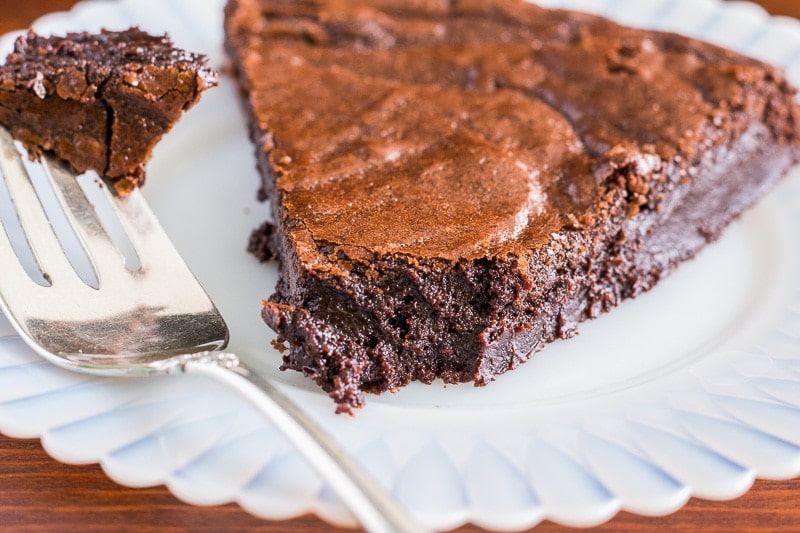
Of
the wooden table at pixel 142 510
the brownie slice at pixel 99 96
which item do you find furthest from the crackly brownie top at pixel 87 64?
the wooden table at pixel 142 510

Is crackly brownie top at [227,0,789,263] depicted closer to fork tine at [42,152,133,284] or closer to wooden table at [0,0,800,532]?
fork tine at [42,152,133,284]

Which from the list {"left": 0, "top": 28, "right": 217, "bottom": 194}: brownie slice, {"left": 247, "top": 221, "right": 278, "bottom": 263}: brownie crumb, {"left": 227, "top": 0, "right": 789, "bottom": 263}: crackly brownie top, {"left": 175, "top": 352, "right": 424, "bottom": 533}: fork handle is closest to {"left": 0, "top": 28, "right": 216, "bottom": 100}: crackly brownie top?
{"left": 0, "top": 28, "right": 217, "bottom": 194}: brownie slice

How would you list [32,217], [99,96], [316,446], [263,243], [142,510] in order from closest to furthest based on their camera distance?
[316,446] → [142,510] → [32,217] → [99,96] → [263,243]

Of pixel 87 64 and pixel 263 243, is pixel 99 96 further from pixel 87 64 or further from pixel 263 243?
pixel 263 243

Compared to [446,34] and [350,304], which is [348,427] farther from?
[446,34]

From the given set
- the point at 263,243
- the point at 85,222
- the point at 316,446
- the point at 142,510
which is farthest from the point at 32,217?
the point at 316,446

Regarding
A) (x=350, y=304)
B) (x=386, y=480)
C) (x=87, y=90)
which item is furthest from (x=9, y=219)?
(x=386, y=480)
